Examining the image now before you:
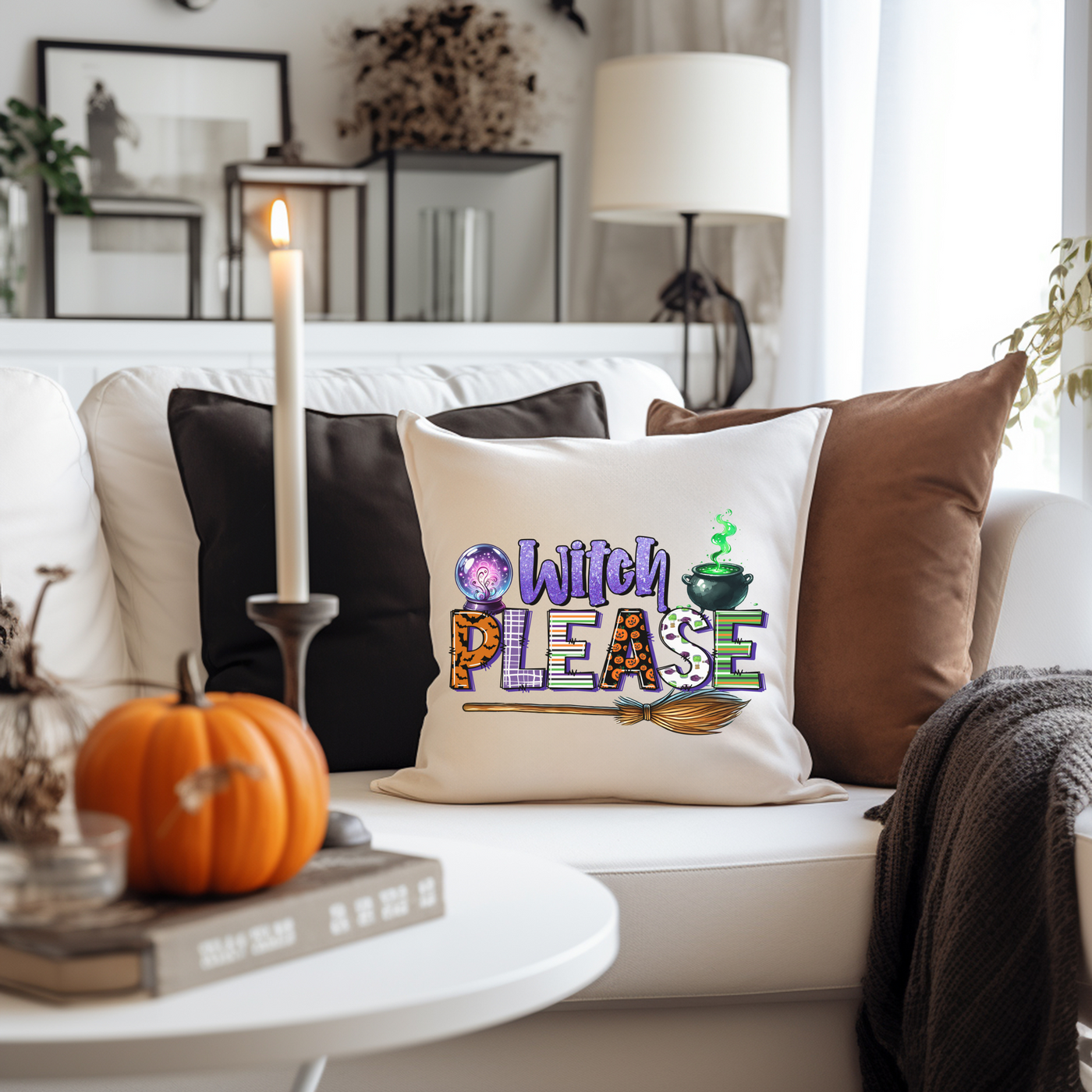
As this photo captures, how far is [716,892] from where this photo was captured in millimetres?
1284

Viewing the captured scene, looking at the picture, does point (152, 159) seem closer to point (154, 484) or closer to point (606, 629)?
point (154, 484)

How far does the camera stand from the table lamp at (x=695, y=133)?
2.54 meters

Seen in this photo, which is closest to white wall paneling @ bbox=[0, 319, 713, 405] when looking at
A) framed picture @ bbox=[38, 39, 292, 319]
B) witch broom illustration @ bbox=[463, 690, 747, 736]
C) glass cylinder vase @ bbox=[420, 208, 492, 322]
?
glass cylinder vase @ bbox=[420, 208, 492, 322]

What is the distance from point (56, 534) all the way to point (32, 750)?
0.85 meters

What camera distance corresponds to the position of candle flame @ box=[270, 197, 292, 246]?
931mm

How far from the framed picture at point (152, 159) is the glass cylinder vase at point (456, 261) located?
0.46 meters

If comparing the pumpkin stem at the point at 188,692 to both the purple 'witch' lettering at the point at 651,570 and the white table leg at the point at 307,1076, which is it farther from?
the purple 'witch' lettering at the point at 651,570

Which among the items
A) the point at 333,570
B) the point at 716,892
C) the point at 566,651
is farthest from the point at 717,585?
the point at 333,570

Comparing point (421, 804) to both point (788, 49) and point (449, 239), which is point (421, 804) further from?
point (788, 49)

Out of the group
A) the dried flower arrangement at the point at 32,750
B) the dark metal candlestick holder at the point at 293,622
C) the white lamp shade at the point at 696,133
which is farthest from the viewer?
the white lamp shade at the point at 696,133

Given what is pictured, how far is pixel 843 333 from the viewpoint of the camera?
274 cm

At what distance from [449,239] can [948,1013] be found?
2.23 meters

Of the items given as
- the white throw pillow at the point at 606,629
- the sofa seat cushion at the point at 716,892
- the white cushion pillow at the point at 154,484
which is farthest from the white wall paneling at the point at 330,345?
the sofa seat cushion at the point at 716,892

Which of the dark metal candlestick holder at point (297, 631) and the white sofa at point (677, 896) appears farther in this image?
the white sofa at point (677, 896)
